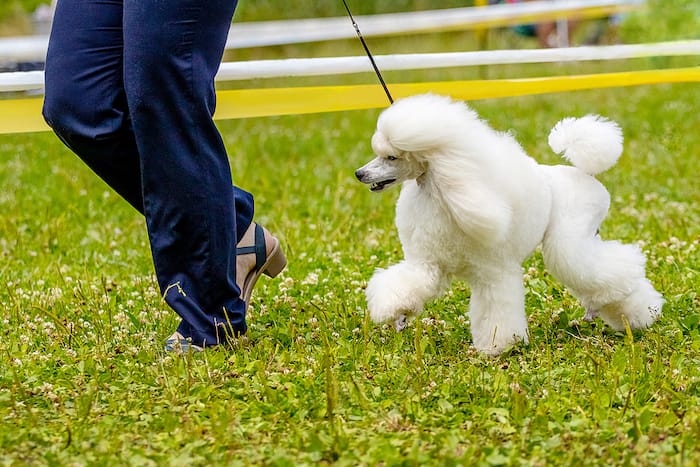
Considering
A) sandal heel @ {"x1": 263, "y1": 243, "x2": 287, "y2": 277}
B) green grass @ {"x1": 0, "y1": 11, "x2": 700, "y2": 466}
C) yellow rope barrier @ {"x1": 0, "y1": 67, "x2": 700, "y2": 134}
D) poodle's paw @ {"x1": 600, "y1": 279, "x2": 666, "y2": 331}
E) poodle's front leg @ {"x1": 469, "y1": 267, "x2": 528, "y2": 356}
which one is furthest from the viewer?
yellow rope barrier @ {"x1": 0, "y1": 67, "x2": 700, "y2": 134}

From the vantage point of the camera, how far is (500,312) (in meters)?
3.46

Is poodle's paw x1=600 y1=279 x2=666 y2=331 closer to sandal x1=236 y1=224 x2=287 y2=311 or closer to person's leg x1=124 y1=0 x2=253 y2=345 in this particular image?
sandal x1=236 y1=224 x2=287 y2=311

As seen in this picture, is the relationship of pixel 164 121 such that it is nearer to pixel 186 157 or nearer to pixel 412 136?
pixel 186 157

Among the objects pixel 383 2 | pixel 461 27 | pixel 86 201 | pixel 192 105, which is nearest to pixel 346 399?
pixel 192 105

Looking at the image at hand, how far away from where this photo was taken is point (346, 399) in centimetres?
299

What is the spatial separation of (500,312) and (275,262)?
2.94 feet

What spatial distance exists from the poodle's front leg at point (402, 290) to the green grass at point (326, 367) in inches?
3.4

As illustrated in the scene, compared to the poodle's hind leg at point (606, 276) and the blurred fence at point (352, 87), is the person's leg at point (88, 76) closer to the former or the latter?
the poodle's hind leg at point (606, 276)

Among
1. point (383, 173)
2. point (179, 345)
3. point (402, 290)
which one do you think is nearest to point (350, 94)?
point (383, 173)

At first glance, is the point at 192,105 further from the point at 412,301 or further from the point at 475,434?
the point at 475,434

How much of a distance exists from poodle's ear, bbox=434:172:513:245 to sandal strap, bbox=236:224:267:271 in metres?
0.79

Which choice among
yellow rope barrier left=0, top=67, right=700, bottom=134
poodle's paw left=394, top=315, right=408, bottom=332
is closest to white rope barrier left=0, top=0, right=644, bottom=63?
yellow rope barrier left=0, top=67, right=700, bottom=134

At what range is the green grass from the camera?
2.64 m

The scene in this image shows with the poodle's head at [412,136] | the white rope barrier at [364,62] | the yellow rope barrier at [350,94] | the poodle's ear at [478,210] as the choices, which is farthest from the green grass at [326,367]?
the white rope barrier at [364,62]
